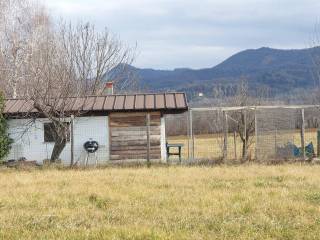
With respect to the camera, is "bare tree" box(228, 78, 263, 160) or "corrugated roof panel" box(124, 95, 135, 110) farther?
"bare tree" box(228, 78, 263, 160)

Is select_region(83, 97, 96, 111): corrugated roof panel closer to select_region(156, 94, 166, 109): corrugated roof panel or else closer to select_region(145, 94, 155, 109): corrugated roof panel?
select_region(145, 94, 155, 109): corrugated roof panel

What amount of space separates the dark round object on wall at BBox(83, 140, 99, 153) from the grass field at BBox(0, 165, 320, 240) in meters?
5.46

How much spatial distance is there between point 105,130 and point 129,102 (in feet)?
4.80

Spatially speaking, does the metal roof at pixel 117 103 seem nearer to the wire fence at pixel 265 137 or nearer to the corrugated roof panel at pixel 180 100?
the corrugated roof panel at pixel 180 100

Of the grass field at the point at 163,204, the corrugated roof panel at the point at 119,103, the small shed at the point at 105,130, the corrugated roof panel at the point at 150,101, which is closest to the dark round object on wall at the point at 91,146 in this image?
the small shed at the point at 105,130

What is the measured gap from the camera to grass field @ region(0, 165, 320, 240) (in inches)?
279

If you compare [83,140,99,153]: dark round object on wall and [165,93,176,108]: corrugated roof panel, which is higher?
[165,93,176,108]: corrugated roof panel

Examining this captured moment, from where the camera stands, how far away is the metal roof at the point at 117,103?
21.0 meters

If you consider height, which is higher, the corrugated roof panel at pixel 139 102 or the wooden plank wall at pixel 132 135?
the corrugated roof panel at pixel 139 102

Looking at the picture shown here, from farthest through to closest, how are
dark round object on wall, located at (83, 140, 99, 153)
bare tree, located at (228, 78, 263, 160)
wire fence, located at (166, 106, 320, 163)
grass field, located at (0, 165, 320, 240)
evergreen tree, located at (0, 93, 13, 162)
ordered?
bare tree, located at (228, 78, 263, 160) < dark round object on wall, located at (83, 140, 99, 153) < evergreen tree, located at (0, 93, 13, 162) < wire fence, located at (166, 106, 320, 163) < grass field, located at (0, 165, 320, 240)

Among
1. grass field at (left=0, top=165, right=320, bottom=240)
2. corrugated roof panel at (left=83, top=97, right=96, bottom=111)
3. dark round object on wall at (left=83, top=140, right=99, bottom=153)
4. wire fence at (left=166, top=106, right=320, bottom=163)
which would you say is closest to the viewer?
grass field at (left=0, top=165, right=320, bottom=240)

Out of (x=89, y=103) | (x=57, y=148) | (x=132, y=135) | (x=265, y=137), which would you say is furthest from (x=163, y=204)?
(x=89, y=103)

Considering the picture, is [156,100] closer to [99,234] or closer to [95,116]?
[95,116]

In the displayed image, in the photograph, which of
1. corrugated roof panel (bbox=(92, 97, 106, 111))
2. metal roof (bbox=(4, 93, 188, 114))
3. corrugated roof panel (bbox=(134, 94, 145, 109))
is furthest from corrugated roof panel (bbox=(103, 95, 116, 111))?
corrugated roof panel (bbox=(134, 94, 145, 109))
